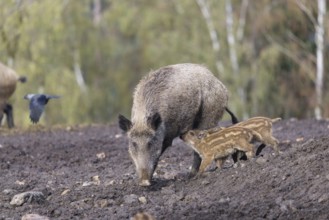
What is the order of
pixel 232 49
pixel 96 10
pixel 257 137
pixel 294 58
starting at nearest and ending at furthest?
pixel 257 137 → pixel 294 58 → pixel 232 49 → pixel 96 10

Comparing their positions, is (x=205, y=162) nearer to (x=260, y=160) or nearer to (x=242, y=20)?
(x=260, y=160)

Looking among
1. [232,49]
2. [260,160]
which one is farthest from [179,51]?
[260,160]

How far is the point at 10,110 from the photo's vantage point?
17875 mm

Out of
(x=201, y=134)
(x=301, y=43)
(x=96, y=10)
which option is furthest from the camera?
(x=96, y=10)

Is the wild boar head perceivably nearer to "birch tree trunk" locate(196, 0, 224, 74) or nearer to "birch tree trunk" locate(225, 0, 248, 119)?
"birch tree trunk" locate(225, 0, 248, 119)

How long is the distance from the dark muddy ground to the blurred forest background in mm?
14741

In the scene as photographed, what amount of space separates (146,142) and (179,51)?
87.2 ft

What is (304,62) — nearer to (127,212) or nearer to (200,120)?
(200,120)

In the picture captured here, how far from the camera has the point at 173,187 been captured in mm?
9594

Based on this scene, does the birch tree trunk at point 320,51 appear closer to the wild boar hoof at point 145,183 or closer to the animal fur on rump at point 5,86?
the animal fur on rump at point 5,86

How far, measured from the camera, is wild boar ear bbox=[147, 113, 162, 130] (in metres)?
9.64

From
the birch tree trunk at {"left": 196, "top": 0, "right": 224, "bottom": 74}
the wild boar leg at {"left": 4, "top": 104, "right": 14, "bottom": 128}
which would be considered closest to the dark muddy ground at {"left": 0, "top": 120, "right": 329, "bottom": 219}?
the wild boar leg at {"left": 4, "top": 104, "right": 14, "bottom": 128}

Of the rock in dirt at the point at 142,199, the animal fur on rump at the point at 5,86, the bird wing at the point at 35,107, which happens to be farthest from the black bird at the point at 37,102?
the rock in dirt at the point at 142,199

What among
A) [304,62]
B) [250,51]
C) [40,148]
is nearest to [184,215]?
[40,148]
